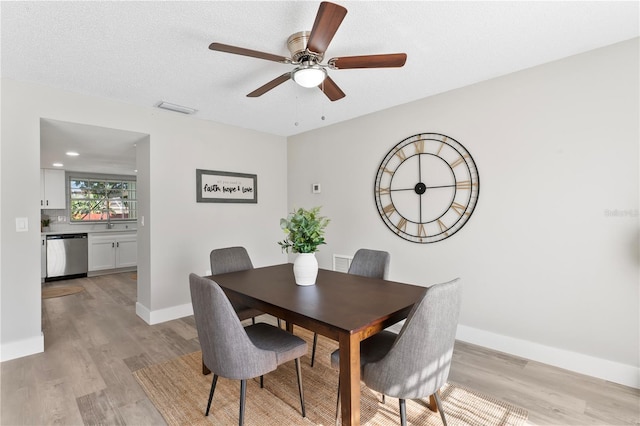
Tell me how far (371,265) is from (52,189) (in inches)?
259

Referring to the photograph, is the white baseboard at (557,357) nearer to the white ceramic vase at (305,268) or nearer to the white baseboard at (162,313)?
the white ceramic vase at (305,268)

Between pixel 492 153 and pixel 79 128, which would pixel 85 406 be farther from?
pixel 492 153

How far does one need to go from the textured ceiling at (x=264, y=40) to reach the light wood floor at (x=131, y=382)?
7.84 feet

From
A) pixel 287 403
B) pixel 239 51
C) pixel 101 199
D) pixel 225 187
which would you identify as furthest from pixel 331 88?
pixel 101 199

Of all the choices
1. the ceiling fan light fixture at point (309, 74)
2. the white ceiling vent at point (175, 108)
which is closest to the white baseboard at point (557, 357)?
the ceiling fan light fixture at point (309, 74)

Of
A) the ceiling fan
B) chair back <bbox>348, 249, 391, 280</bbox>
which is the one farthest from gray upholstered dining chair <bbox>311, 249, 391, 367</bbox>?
the ceiling fan

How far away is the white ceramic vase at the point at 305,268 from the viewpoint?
2145 millimetres

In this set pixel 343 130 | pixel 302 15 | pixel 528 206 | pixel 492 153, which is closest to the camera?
pixel 302 15

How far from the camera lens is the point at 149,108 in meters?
3.42

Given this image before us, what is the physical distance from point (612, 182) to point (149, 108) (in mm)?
4269

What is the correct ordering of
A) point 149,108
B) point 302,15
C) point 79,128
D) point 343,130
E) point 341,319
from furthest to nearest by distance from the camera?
point 343,130
point 149,108
point 79,128
point 302,15
point 341,319

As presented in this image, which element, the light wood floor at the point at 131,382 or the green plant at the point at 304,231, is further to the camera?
the green plant at the point at 304,231

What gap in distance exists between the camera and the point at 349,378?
4.67 feet

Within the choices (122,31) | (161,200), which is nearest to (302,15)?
(122,31)
